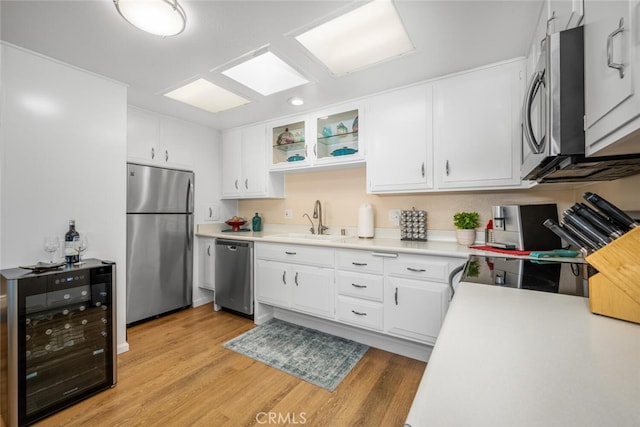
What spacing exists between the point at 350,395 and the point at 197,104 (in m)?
2.84

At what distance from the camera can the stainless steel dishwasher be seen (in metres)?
2.81

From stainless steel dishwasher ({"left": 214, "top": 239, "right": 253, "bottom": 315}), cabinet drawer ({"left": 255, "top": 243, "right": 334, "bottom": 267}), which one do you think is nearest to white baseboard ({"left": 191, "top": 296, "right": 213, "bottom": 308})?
stainless steel dishwasher ({"left": 214, "top": 239, "right": 253, "bottom": 315})

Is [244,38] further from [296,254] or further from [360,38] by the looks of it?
[296,254]

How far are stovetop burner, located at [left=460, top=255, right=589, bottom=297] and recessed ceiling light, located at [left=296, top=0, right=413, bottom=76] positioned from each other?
138 cm

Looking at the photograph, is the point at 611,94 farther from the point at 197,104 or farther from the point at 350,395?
the point at 197,104

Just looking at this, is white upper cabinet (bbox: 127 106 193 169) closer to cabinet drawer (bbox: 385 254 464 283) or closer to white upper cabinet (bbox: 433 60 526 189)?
cabinet drawer (bbox: 385 254 464 283)

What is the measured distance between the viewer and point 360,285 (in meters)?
2.20

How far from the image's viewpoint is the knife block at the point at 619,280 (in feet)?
2.39

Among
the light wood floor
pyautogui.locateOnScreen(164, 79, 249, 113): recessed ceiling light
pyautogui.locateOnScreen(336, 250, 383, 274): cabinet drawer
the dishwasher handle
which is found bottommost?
the light wood floor

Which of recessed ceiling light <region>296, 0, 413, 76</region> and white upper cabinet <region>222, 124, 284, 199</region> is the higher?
recessed ceiling light <region>296, 0, 413, 76</region>

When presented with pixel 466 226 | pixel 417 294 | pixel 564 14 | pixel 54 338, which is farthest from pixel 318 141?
pixel 54 338

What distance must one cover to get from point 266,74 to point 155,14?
3.01 feet

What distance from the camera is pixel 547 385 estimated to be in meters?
0.46

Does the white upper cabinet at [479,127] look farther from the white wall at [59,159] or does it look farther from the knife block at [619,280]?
the white wall at [59,159]
